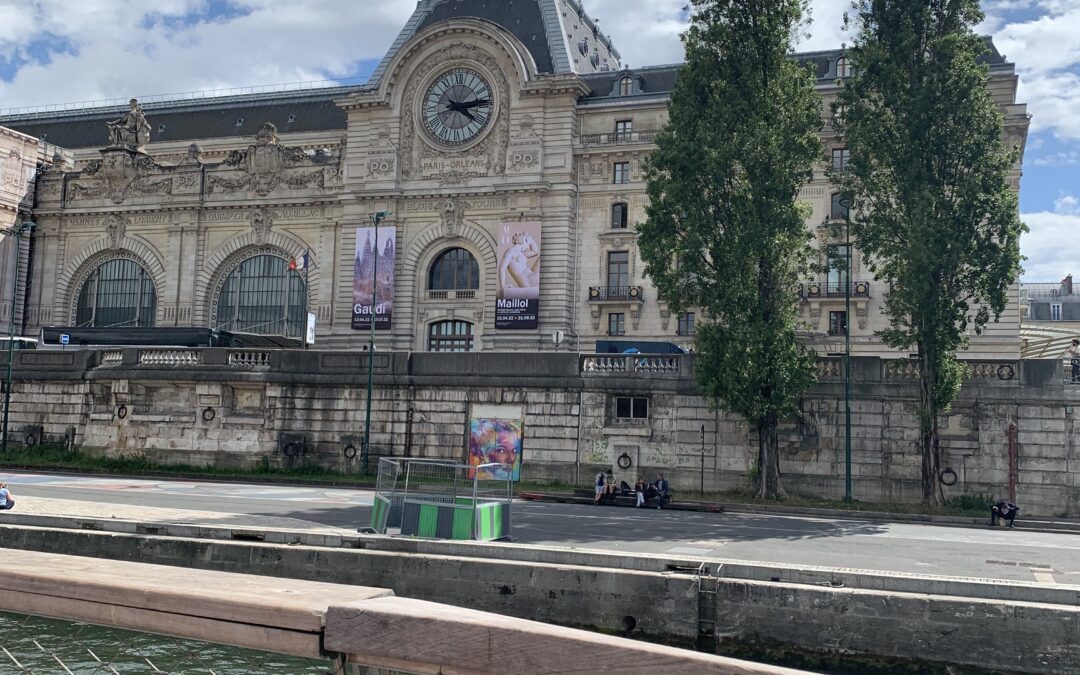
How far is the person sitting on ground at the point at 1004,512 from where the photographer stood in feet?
95.8

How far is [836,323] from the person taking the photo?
50.3 m

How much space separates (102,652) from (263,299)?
5402 centimetres

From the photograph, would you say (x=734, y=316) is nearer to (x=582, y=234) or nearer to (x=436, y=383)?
(x=436, y=383)

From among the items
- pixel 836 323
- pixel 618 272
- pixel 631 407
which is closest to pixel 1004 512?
pixel 631 407

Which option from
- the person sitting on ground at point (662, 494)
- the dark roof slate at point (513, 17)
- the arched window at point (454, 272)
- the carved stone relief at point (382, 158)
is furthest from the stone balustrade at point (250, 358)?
the dark roof slate at point (513, 17)

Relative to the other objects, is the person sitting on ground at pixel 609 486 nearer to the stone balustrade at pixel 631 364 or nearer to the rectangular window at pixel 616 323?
the stone balustrade at pixel 631 364

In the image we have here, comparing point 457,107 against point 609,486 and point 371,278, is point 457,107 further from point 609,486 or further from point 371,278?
point 609,486

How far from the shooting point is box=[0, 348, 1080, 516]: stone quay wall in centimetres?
3238

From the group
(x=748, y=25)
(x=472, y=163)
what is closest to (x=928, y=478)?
(x=748, y=25)

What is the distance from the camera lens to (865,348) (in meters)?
49.9

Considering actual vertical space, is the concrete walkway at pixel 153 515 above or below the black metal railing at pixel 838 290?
below

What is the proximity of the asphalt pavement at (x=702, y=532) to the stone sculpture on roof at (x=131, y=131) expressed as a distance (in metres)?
37.2

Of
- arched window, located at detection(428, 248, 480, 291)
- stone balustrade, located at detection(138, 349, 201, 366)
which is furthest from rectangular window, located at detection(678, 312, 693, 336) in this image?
stone balustrade, located at detection(138, 349, 201, 366)

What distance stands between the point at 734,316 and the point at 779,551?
14288mm
